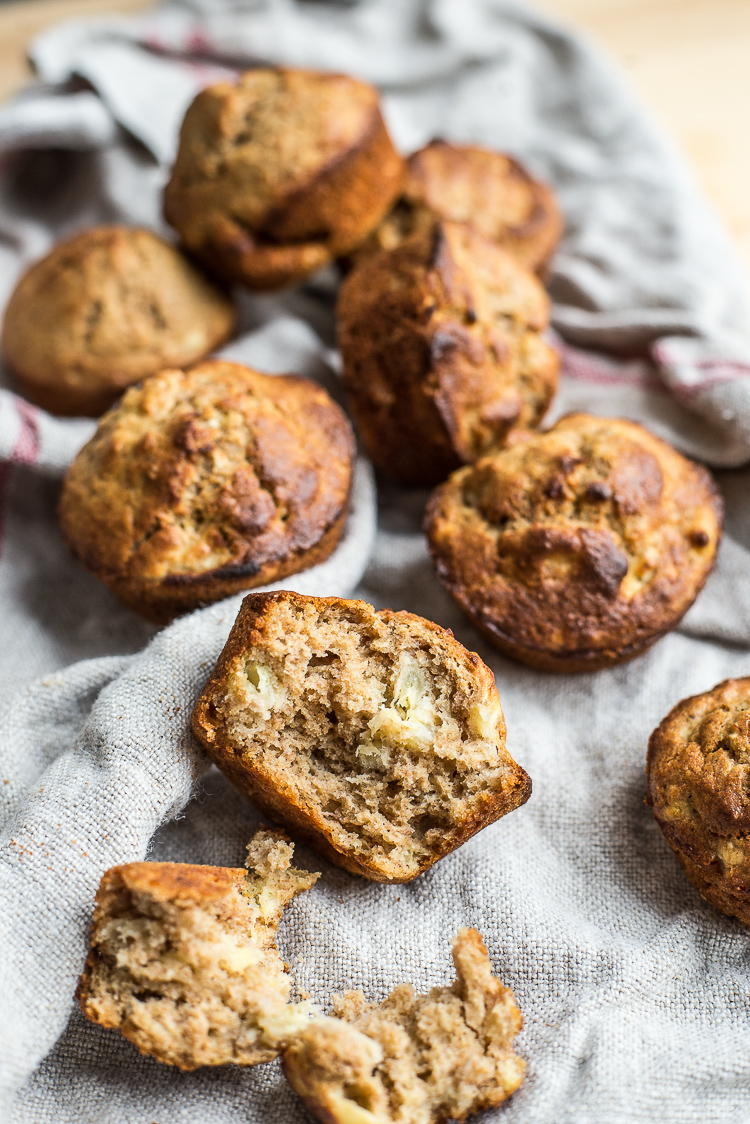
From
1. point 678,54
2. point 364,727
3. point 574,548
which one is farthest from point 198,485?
point 678,54

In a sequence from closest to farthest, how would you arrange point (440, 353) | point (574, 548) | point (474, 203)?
point (574, 548) < point (440, 353) < point (474, 203)

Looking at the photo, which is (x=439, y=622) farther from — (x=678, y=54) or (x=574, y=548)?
(x=678, y=54)

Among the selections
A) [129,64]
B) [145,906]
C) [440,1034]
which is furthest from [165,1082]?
[129,64]

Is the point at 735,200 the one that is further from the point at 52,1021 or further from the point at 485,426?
→ the point at 52,1021

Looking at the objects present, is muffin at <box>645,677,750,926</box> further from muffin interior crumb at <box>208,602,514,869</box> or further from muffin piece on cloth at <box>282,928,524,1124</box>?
muffin piece on cloth at <box>282,928,524,1124</box>

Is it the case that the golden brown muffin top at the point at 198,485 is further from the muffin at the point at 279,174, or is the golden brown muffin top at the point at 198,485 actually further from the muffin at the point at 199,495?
the muffin at the point at 279,174

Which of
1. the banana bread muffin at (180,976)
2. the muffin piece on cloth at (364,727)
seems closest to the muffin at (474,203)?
the muffin piece on cloth at (364,727)
